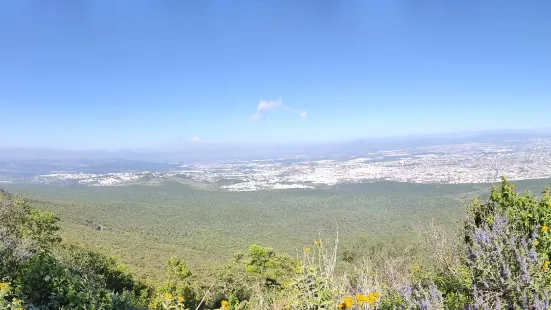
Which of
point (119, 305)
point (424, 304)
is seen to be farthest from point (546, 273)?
point (119, 305)

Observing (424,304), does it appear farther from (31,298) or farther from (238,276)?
(238,276)

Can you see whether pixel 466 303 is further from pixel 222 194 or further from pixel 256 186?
pixel 256 186

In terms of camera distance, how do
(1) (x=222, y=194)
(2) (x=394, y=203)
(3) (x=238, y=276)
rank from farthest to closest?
1. (1) (x=222, y=194)
2. (2) (x=394, y=203)
3. (3) (x=238, y=276)

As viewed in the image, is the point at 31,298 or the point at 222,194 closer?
the point at 31,298

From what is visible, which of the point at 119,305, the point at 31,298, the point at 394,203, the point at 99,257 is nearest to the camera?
the point at 31,298

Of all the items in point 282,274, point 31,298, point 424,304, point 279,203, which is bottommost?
point 279,203

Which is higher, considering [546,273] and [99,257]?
[546,273]

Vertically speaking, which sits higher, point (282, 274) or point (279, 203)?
point (282, 274)

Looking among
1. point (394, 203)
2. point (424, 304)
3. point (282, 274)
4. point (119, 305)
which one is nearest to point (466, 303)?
point (424, 304)

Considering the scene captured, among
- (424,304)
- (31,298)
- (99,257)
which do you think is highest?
(424,304)
